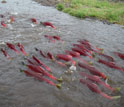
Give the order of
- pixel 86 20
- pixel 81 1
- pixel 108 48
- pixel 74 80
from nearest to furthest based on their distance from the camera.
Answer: pixel 74 80 → pixel 108 48 → pixel 86 20 → pixel 81 1

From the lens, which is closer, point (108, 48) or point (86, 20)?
point (108, 48)

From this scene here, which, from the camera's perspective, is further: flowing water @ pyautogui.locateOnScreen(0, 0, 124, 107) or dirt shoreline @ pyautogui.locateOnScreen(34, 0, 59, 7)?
dirt shoreline @ pyautogui.locateOnScreen(34, 0, 59, 7)

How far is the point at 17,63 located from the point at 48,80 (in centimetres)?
201

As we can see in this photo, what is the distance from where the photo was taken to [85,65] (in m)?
6.42

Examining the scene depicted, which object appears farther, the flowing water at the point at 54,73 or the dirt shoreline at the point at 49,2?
the dirt shoreline at the point at 49,2

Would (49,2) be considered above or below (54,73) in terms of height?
above

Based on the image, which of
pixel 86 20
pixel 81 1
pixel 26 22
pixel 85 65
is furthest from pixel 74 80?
pixel 81 1

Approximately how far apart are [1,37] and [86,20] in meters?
8.84

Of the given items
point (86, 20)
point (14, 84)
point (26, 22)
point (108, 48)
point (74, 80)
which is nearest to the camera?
point (14, 84)

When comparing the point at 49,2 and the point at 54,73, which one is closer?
the point at 54,73

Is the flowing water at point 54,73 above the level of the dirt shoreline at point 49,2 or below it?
below

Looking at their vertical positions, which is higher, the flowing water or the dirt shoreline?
the dirt shoreline

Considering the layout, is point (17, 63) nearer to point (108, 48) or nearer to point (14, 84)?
point (14, 84)

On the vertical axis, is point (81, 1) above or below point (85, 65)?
above
